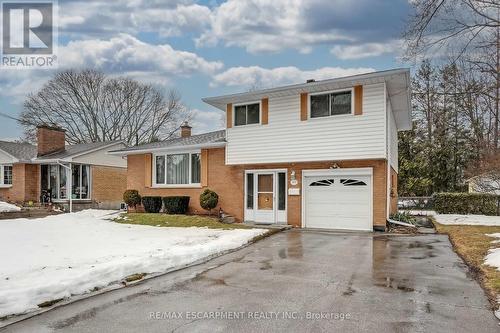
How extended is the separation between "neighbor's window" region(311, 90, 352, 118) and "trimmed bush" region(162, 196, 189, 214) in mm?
6758

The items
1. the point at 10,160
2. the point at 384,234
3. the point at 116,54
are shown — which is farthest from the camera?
the point at 116,54

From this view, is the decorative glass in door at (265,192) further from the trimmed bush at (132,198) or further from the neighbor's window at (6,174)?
the neighbor's window at (6,174)

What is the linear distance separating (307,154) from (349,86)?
9.03 ft

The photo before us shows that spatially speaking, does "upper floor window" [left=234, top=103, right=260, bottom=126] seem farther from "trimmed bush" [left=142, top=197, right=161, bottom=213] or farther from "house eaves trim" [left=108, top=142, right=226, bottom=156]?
"trimmed bush" [left=142, top=197, right=161, bottom=213]

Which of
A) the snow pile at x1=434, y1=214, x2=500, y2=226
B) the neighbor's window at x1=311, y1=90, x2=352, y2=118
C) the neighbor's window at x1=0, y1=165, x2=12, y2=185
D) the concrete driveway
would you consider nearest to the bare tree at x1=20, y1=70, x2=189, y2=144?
the neighbor's window at x1=0, y1=165, x2=12, y2=185

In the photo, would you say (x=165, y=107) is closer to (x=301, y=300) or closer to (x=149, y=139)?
(x=149, y=139)

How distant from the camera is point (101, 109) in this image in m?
41.2

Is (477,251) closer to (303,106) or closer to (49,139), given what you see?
(303,106)

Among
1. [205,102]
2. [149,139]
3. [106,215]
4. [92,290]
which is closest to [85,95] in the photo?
[149,139]

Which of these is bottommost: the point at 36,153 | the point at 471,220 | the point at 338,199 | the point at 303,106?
the point at 471,220

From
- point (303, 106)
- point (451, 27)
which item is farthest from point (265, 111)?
point (451, 27)

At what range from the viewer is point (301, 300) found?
570 cm

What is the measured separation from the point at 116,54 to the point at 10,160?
9941 mm

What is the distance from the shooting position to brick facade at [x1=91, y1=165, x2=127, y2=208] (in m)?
26.4
